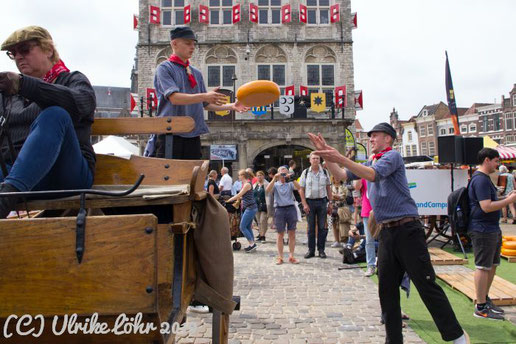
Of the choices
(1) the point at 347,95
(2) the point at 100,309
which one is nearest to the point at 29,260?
(2) the point at 100,309

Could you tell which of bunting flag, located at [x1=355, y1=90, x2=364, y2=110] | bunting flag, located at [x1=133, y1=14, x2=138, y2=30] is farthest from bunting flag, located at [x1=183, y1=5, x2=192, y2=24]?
bunting flag, located at [x1=355, y1=90, x2=364, y2=110]

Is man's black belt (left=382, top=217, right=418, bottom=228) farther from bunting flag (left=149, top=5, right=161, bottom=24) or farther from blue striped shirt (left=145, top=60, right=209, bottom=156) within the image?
bunting flag (left=149, top=5, right=161, bottom=24)

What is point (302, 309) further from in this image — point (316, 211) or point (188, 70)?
point (316, 211)

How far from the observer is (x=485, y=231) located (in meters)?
4.60

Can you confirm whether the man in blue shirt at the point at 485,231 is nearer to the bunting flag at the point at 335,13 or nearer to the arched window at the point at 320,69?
the arched window at the point at 320,69

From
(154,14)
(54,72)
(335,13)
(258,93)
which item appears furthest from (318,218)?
(154,14)

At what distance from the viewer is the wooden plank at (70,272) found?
147 cm

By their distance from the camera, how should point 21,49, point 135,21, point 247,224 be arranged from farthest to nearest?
point 135,21 → point 247,224 → point 21,49

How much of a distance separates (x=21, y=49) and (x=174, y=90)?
3.51ft

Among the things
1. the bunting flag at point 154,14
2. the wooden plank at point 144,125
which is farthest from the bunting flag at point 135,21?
the wooden plank at point 144,125

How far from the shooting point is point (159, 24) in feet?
81.5

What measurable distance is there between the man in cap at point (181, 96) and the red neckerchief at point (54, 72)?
831 millimetres

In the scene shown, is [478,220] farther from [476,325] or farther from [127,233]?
[127,233]

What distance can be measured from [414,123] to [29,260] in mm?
67198
